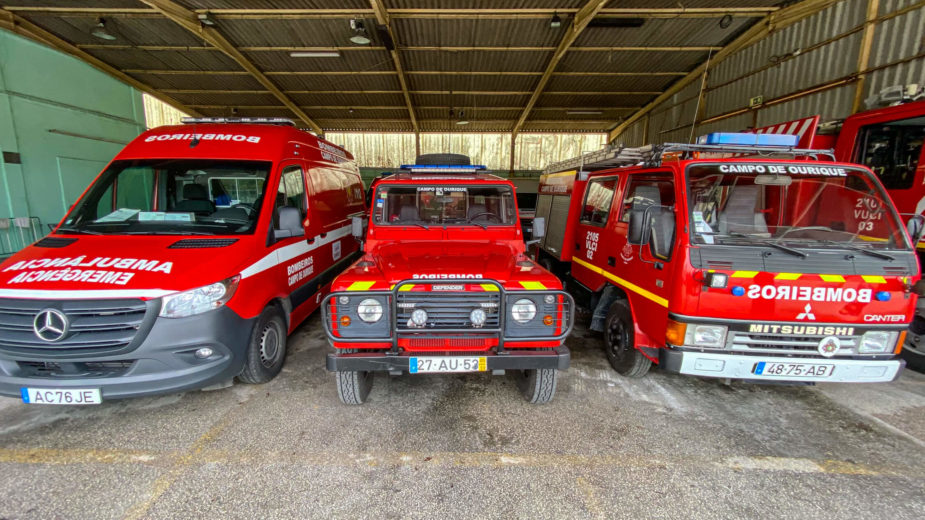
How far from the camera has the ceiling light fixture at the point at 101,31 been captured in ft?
28.2

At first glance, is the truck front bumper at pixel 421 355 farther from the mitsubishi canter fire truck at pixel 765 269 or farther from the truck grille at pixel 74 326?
the truck grille at pixel 74 326

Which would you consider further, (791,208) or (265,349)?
(265,349)

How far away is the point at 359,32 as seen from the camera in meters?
9.00

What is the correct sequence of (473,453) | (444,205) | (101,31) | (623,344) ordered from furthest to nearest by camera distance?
(101,31) → (444,205) → (623,344) → (473,453)

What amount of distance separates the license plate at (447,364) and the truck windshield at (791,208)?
200cm

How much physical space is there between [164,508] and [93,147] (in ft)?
29.7

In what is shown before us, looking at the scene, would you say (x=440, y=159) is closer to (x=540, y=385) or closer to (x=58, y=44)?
(x=540, y=385)

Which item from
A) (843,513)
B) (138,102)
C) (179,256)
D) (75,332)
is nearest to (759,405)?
(843,513)

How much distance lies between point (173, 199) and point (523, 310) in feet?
12.7

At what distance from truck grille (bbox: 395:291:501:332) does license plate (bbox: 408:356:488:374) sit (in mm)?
219

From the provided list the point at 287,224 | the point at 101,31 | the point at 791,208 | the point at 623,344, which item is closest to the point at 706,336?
the point at 623,344

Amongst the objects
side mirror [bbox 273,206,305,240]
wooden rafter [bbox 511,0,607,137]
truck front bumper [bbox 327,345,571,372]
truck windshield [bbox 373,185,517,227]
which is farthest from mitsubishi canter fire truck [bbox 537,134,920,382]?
wooden rafter [bbox 511,0,607,137]

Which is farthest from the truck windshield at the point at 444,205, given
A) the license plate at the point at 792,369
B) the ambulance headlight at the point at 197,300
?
the license plate at the point at 792,369

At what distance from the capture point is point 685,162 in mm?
3223
